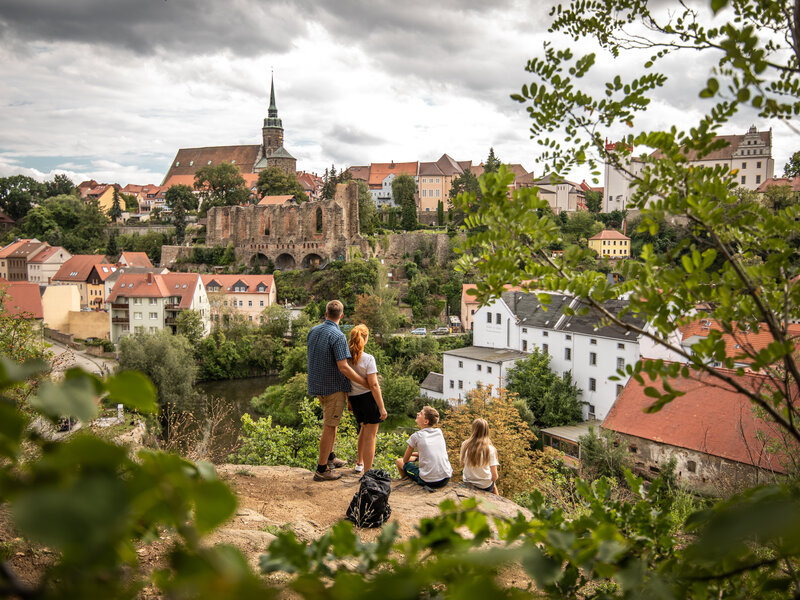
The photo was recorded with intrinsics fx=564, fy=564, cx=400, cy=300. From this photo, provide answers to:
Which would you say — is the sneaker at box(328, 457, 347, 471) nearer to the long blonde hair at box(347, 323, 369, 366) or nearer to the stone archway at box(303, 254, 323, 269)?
the long blonde hair at box(347, 323, 369, 366)

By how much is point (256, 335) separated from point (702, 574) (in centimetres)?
3676

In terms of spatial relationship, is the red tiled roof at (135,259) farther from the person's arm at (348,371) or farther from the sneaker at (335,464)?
the person's arm at (348,371)

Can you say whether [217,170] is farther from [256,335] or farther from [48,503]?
[48,503]

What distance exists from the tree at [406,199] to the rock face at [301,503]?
51.4 metres

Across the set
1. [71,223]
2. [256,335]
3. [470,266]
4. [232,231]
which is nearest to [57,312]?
[256,335]

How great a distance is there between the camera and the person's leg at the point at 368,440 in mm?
5613

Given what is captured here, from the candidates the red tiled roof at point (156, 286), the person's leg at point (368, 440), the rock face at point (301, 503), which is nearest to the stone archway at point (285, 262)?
the red tiled roof at point (156, 286)

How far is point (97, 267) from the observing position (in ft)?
149

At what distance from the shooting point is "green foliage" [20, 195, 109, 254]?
5819 cm

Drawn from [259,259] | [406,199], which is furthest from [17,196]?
[406,199]

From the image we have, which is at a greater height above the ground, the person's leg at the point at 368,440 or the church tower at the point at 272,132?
the church tower at the point at 272,132

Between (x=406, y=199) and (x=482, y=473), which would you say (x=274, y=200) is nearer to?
(x=406, y=199)

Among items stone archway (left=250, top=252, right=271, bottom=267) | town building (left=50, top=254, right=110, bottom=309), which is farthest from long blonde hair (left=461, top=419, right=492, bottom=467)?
stone archway (left=250, top=252, right=271, bottom=267)

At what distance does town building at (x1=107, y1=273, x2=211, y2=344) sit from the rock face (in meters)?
32.7
